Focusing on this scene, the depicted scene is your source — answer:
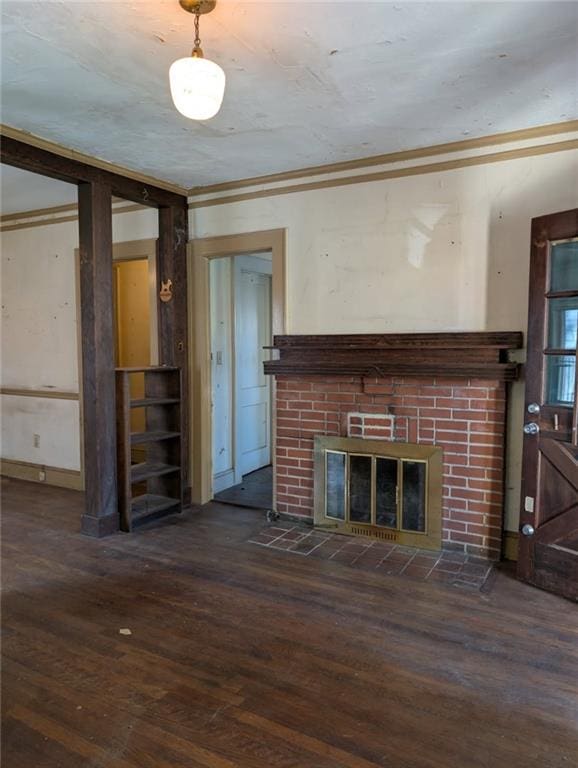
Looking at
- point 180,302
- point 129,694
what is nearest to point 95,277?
point 180,302

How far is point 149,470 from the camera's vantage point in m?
4.06

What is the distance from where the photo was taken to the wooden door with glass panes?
2713 mm

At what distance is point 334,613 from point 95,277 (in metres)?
2.69

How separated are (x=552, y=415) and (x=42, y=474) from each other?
4612 mm

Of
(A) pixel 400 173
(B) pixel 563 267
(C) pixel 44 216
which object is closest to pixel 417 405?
(B) pixel 563 267

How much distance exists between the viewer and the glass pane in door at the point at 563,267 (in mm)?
2748

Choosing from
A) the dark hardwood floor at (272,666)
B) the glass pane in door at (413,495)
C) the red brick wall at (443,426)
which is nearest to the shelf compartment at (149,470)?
the dark hardwood floor at (272,666)

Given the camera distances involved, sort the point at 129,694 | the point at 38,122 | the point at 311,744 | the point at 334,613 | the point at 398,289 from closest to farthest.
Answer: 1. the point at 311,744
2. the point at 129,694
3. the point at 334,613
4. the point at 38,122
5. the point at 398,289

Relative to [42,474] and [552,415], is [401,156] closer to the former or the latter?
[552,415]

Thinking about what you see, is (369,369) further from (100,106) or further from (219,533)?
(100,106)

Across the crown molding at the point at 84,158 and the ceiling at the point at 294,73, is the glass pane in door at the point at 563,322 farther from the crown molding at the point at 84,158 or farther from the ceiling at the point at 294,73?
the crown molding at the point at 84,158

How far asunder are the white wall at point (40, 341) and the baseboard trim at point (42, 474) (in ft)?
0.18

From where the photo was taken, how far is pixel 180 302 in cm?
422

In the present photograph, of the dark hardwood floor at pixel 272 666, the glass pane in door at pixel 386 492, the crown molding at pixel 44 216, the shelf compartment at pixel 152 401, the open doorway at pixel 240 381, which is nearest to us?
the dark hardwood floor at pixel 272 666
